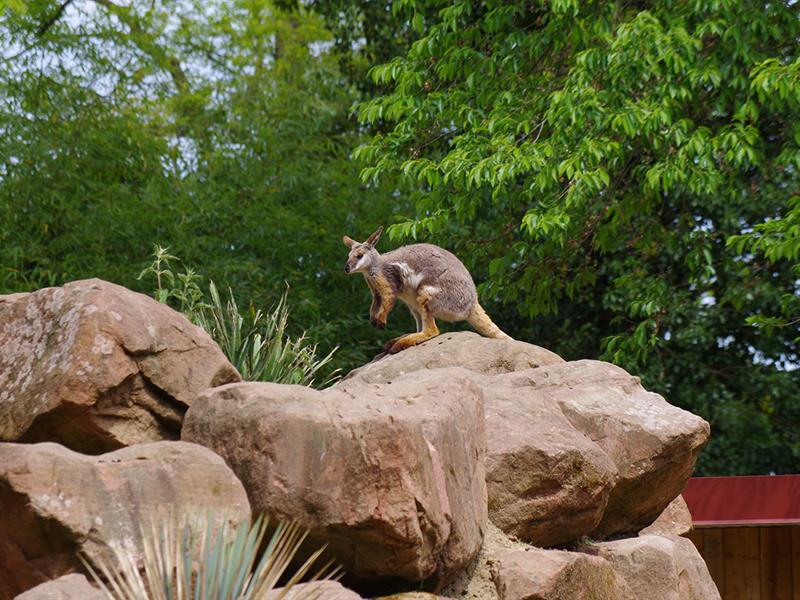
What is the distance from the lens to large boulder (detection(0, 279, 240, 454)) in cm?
507

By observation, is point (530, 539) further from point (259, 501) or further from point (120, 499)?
point (120, 499)

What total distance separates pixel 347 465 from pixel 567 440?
68.0 inches

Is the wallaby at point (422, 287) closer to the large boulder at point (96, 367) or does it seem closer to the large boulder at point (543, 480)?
the large boulder at point (543, 480)

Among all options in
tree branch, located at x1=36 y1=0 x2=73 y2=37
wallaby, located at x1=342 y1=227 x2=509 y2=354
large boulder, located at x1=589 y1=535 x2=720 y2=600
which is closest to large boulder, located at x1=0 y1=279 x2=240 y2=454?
large boulder, located at x1=589 y1=535 x2=720 y2=600

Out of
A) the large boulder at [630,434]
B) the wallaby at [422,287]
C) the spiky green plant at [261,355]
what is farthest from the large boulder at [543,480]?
the wallaby at [422,287]

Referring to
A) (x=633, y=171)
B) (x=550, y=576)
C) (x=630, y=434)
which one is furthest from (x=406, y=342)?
(x=633, y=171)

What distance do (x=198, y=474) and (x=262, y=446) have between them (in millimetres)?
343

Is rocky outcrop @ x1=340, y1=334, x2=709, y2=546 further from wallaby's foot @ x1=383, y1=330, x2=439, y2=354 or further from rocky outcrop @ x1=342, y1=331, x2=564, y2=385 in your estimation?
wallaby's foot @ x1=383, y1=330, x2=439, y2=354

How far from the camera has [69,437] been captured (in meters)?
5.21

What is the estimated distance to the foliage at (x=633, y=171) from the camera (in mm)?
9703

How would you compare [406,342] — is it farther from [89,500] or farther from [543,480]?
[89,500]

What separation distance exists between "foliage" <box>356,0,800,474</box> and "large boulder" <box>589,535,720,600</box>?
3464 mm

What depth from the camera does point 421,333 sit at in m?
8.23

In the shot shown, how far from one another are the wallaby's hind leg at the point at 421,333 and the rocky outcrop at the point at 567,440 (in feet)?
1.11
